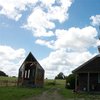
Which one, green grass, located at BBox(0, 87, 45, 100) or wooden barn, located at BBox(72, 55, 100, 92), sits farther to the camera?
wooden barn, located at BBox(72, 55, 100, 92)

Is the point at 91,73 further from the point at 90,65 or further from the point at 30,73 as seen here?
the point at 30,73

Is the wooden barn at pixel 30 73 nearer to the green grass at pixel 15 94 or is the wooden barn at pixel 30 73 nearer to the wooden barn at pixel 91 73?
the wooden barn at pixel 91 73

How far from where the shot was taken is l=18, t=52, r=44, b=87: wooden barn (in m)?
59.0

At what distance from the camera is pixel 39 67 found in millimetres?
61188

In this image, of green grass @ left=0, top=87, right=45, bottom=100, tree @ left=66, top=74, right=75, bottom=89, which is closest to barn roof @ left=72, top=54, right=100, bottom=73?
green grass @ left=0, top=87, right=45, bottom=100

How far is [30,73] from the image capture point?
201ft

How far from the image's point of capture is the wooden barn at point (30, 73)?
59.0m

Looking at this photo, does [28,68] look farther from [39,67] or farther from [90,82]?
[90,82]

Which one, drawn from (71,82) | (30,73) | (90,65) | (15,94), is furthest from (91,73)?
(30,73)

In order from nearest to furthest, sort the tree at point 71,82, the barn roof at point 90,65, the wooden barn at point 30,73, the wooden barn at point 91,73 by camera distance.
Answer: the wooden barn at point 91,73 < the barn roof at point 90,65 < the tree at point 71,82 < the wooden barn at point 30,73

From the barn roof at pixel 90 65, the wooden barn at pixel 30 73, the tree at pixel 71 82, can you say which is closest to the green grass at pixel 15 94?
the barn roof at pixel 90 65

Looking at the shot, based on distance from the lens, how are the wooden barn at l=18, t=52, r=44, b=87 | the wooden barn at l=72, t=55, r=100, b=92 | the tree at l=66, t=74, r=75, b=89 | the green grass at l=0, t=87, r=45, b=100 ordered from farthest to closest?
the wooden barn at l=18, t=52, r=44, b=87 < the tree at l=66, t=74, r=75, b=89 < the wooden barn at l=72, t=55, r=100, b=92 < the green grass at l=0, t=87, r=45, b=100

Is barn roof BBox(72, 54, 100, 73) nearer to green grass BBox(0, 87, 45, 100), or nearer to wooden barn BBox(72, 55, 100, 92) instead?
wooden barn BBox(72, 55, 100, 92)

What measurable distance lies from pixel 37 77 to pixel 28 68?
2855mm
